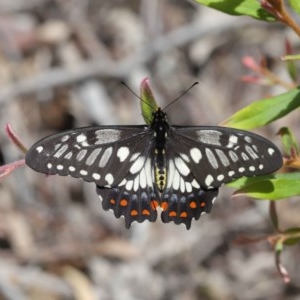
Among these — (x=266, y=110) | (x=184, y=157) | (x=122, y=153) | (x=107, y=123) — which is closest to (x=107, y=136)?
(x=122, y=153)

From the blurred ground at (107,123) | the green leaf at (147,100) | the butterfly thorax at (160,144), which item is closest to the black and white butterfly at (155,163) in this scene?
the butterfly thorax at (160,144)

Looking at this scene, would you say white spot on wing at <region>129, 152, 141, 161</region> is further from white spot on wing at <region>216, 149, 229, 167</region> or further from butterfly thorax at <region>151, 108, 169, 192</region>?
white spot on wing at <region>216, 149, 229, 167</region>

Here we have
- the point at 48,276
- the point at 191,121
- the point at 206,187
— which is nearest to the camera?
the point at 206,187

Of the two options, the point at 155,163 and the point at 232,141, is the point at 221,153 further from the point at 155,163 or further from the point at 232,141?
the point at 155,163

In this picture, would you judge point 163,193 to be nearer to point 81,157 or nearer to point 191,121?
point 81,157

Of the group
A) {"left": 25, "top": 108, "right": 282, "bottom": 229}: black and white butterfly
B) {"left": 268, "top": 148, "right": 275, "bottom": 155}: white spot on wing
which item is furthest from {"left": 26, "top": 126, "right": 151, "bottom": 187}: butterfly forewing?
{"left": 268, "top": 148, "right": 275, "bottom": 155}: white spot on wing

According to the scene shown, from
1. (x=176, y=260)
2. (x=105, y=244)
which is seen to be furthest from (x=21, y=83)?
(x=176, y=260)

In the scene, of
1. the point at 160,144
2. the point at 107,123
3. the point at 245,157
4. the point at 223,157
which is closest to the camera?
the point at 245,157
